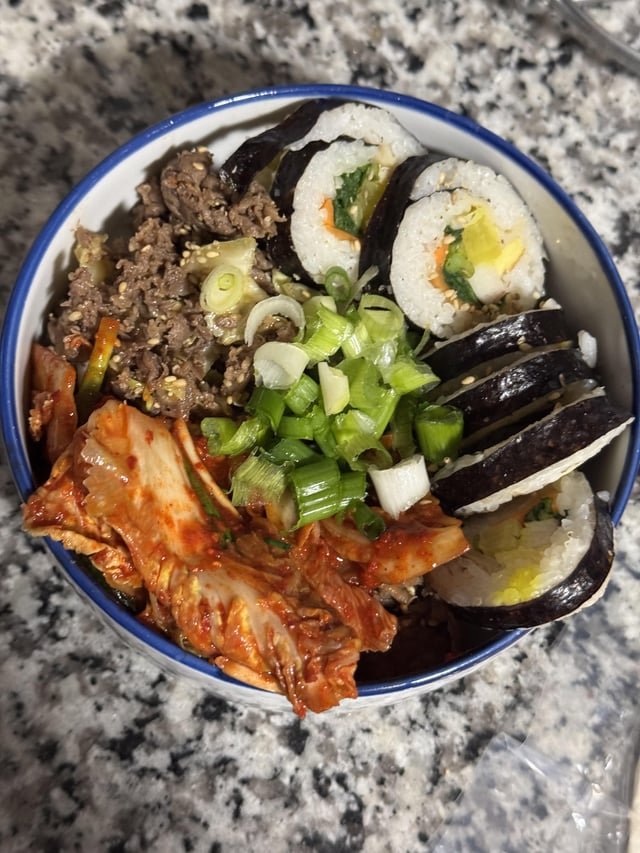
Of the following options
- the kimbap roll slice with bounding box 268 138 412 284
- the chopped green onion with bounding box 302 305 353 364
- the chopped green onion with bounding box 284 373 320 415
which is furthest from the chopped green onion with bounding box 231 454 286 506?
the kimbap roll slice with bounding box 268 138 412 284

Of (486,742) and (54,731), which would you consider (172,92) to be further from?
(486,742)

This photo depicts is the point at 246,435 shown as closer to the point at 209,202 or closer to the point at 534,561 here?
the point at 209,202

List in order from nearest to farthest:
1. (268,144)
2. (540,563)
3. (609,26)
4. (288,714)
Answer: (540,563) < (268,144) < (288,714) < (609,26)

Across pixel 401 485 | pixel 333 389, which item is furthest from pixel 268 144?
pixel 401 485

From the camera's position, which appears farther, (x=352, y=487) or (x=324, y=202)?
(x=324, y=202)

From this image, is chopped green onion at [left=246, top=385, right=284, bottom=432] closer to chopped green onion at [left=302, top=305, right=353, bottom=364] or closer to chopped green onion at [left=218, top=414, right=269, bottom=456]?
chopped green onion at [left=218, top=414, right=269, bottom=456]

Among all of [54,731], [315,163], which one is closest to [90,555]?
[54,731]
